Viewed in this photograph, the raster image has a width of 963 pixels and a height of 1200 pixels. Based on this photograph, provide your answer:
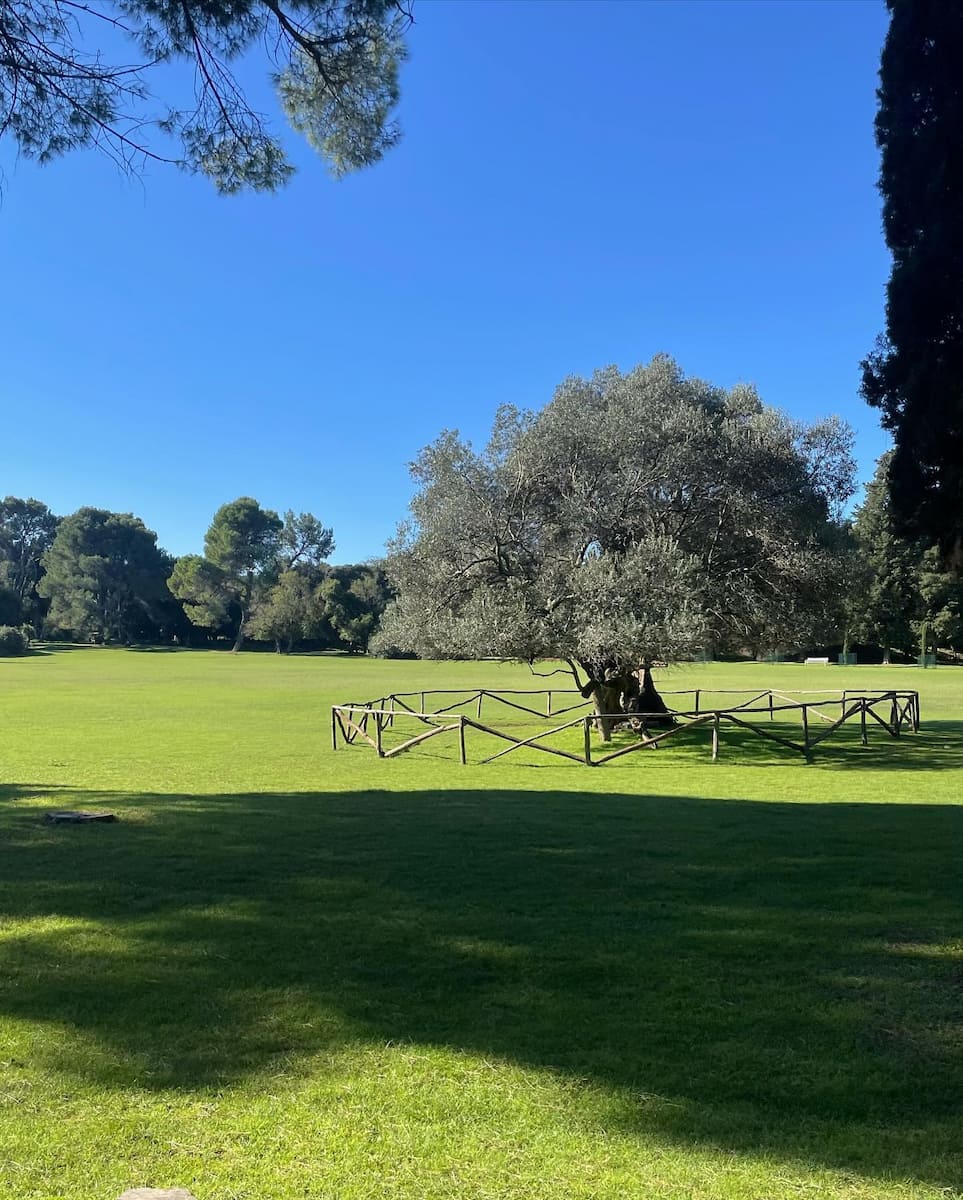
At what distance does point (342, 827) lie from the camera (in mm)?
9375

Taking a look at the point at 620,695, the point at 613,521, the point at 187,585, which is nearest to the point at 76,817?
the point at 613,521

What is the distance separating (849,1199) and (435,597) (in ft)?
55.6

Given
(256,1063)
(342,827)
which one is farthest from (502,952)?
(342,827)

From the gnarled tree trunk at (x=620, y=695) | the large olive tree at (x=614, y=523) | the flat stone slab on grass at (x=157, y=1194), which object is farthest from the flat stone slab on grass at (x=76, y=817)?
the gnarled tree trunk at (x=620, y=695)

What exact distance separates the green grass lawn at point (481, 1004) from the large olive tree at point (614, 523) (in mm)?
7813

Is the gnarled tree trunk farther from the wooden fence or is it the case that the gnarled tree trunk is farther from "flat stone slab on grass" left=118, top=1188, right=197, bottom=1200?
"flat stone slab on grass" left=118, top=1188, right=197, bottom=1200

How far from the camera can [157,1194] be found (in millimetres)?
2807

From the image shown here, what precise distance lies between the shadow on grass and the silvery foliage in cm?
912

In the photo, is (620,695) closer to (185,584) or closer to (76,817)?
(76,817)

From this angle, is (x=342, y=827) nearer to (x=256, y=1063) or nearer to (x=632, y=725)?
(x=256, y=1063)

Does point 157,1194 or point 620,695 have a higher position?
point 620,695

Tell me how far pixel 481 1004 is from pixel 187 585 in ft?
305

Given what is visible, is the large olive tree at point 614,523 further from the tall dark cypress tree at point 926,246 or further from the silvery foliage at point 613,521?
the tall dark cypress tree at point 926,246

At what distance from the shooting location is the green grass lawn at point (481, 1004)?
10.2ft
